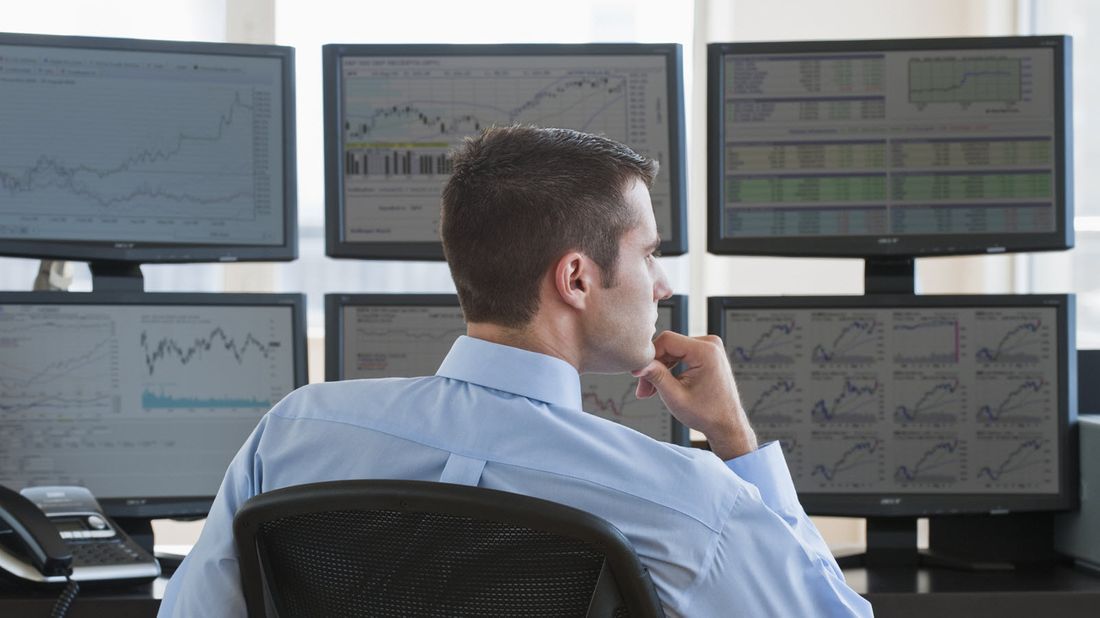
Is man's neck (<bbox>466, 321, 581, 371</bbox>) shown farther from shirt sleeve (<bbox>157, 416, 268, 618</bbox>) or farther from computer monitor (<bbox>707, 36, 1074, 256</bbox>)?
computer monitor (<bbox>707, 36, 1074, 256</bbox>)

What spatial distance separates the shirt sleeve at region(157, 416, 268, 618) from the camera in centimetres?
102

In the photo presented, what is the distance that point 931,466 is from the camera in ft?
5.90

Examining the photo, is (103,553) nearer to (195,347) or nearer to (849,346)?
(195,347)

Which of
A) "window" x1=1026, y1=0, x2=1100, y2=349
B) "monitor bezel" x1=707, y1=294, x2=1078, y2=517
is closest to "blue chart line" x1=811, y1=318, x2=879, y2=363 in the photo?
"monitor bezel" x1=707, y1=294, x2=1078, y2=517

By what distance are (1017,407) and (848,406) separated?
0.84 ft

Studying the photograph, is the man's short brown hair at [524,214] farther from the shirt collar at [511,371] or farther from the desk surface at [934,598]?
the desk surface at [934,598]

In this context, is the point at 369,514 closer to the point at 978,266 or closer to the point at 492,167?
the point at 492,167

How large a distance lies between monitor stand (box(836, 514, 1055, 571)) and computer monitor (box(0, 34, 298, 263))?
3.29ft

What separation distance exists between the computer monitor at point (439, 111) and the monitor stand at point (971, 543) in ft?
1.88

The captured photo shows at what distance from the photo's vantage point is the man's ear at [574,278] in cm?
109

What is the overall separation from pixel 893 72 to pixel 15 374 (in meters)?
1.40

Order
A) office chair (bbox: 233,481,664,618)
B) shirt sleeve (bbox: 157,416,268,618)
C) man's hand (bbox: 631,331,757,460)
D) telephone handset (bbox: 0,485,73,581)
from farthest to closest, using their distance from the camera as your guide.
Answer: telephone handset (bbox: 0,485,73,581), man's hand (bbox: 631,331,757,460), shirt sleeve (bbox: 157,416,268,618), office chair (bbox: 233,481,664,618)

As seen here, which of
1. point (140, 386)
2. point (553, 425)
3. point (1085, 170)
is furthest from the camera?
point (1085, 170)

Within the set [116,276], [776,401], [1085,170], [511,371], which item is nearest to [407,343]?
[116,276]
